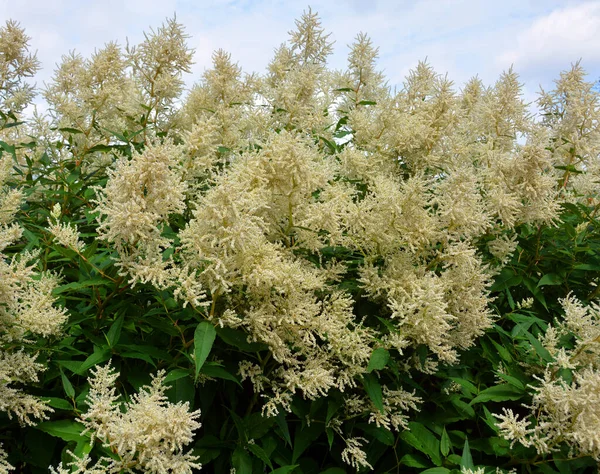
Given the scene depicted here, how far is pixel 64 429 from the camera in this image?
8.61 feet

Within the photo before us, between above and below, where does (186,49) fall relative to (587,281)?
above

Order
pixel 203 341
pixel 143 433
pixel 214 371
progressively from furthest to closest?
pixel 214 371 < pixel 203 341 < pixel 143 433

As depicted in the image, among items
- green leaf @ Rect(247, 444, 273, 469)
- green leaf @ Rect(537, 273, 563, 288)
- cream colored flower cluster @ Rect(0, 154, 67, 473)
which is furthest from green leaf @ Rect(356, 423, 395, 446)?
cream colored flower cluster @ Rect(0, 154, 67, 473)

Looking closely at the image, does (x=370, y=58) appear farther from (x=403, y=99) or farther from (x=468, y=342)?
(x=468, y=342)

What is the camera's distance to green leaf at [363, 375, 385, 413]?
2.87 meters

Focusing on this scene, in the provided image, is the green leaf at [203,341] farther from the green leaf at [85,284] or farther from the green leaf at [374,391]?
the green leaf at [374,391]

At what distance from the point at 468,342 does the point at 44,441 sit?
2311 mm

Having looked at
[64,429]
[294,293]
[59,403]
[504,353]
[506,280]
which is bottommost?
[64,429]

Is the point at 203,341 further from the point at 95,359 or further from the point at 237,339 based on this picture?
the point at 95,359

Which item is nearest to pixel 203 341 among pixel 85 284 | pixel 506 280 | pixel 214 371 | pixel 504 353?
pixel 214 371

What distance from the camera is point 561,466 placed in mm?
3182

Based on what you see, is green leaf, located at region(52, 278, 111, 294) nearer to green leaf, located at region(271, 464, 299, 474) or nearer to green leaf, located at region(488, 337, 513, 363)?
green leaf, located at region(271, 464, 299, 474)

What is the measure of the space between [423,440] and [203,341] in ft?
4.96

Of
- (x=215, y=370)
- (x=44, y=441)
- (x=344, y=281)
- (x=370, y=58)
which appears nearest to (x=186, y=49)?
(x=370, y=58)
